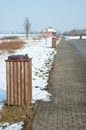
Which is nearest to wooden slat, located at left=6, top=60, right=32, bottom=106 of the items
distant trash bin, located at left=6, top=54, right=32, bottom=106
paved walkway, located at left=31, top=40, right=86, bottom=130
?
distant trash bin, located at left=6, top=54, right=32, bottom=106

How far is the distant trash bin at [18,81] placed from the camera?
8.06 m

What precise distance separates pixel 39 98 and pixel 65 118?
198 cm

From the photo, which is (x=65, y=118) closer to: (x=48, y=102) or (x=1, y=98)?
(x=48, y=102)

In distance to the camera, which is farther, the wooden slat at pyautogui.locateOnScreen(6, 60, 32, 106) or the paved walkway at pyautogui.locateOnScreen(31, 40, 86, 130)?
the wooden slat at pyautogui.locateOnScreen(6, 60, 32, 106)

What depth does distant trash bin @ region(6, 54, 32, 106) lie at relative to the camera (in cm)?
806

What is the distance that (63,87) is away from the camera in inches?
431

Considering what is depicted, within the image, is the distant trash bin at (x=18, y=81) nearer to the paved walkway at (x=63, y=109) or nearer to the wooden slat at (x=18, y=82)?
the wooden slat at (x=18, y=82)

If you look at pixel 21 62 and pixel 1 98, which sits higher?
pixel 21 62

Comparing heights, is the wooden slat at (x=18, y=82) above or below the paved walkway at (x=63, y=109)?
above

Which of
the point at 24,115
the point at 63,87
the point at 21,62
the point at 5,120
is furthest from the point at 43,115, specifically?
the point at 63,87

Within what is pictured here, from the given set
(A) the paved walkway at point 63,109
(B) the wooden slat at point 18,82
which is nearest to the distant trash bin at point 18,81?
(B) the wooden slat at point 18,82

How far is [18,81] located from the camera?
806cm

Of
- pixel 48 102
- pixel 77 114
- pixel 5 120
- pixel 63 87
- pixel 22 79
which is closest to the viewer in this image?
pixel 5 120

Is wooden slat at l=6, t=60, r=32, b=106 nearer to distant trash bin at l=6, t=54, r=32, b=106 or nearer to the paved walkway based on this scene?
distant trash bin at l=6, t=54, r=32, b=106
